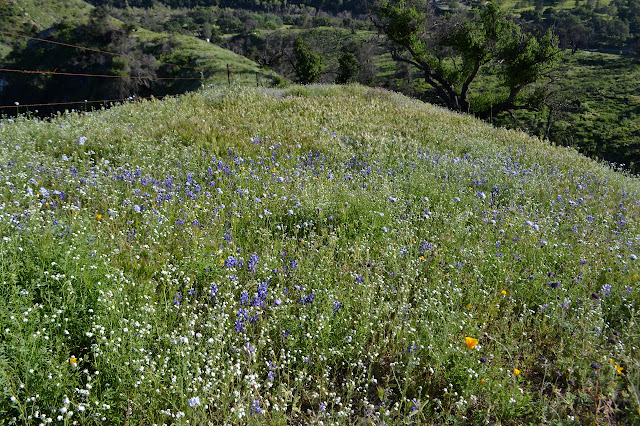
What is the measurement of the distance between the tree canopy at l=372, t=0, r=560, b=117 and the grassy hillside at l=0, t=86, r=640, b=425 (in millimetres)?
21235

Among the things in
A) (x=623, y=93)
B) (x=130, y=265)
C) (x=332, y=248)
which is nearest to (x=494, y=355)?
(x=332, y=248)

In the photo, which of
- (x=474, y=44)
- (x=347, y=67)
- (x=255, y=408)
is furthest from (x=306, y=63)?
(x=255, y=408)

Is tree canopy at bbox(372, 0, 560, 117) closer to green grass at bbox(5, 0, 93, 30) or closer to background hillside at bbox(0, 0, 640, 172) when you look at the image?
background hillside at bbox(0, 0, 640, 172)

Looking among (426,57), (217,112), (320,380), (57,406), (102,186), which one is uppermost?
(426,57)

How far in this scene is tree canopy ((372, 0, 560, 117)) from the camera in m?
25.7

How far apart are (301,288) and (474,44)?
27.1m

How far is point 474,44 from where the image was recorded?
2589 cm

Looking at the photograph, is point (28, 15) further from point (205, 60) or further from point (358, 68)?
point (358, 68)

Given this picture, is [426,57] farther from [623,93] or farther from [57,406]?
[57,406]

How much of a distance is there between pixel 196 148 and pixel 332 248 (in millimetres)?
4312

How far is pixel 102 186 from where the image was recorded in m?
5.42

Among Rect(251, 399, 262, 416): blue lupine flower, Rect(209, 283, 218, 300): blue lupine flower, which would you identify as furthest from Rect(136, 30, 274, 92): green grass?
Rect(251, 399, 262, 416): blue lupine flower

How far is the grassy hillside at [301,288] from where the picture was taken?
2.73 m

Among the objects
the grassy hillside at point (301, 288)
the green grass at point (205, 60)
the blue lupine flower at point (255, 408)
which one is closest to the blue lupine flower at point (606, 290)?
the grassy hillside at point (301, 288)
